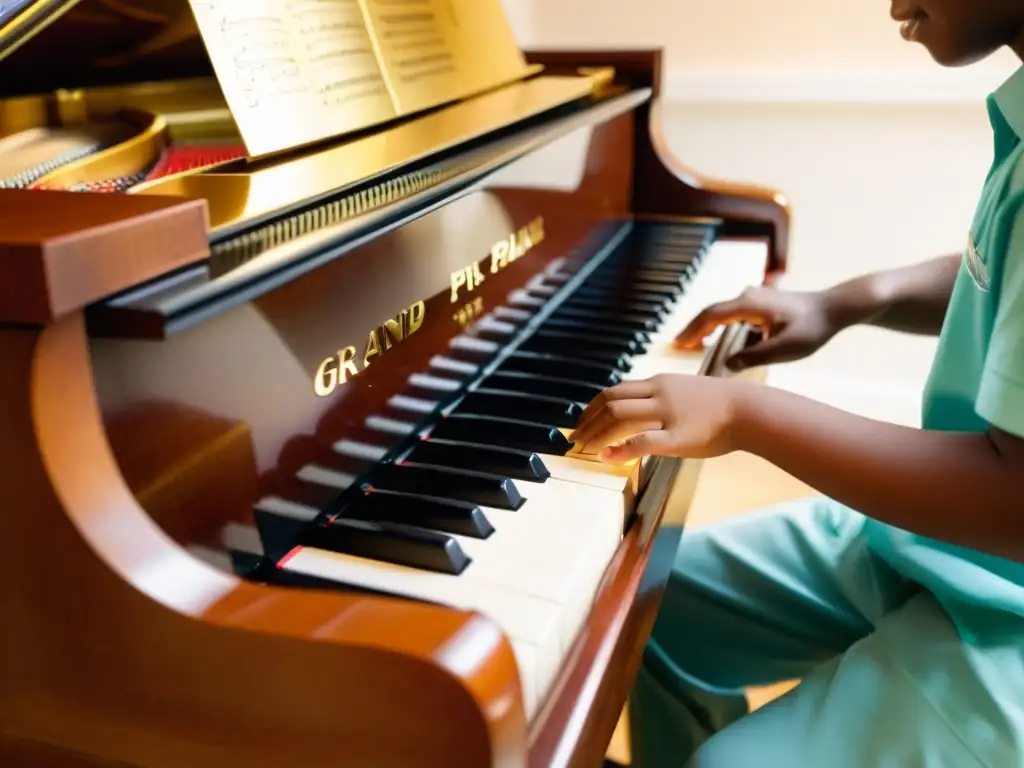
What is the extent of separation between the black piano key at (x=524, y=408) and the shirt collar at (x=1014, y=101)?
0.48 m

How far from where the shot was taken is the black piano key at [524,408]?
0.96 metres

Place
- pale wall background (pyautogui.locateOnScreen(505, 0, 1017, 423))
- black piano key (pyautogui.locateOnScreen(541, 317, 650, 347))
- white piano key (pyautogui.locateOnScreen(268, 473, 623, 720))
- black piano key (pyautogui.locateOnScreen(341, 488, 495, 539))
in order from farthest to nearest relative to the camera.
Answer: pale wall background (pyautogui.locateOnScreen(505, 0, 1017, 423)) → black piano key (pyautogui.locateOnScreen(541, 317, 650, 347)) → black piano key (pyautogui.locateOnScreen(341, 488, 495, 539)) → white piano key (pyautogui.locateOnScreen(268, 473, 623, 720))

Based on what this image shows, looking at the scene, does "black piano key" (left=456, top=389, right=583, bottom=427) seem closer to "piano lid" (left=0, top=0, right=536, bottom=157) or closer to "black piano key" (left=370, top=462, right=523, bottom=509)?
"black piano key" (left=370, top=462, right=523, bottom=509)

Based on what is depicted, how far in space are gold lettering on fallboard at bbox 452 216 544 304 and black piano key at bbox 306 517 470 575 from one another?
0.32 meters

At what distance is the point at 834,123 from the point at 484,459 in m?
1.93

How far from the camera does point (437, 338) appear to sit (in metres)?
0.96

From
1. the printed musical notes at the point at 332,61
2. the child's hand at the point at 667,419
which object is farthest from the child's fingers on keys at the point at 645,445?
the printed musical notes at the point at 332,61

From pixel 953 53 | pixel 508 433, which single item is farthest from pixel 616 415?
pixel 953 53

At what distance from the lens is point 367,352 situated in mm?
835

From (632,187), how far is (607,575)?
106 centimetres

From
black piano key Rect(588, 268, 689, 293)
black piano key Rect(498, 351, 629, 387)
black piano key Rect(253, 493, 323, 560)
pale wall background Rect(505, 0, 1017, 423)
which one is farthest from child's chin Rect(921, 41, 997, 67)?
pale wall background Rect(505, 0, 1017, 423)

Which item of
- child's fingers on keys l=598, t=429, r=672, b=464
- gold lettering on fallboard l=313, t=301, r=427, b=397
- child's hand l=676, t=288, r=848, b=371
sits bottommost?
child's hand l=676, t=288, r=848, b=371

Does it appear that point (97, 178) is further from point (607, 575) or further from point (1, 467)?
point (607, 575)

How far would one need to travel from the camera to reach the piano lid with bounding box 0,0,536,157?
0.90 meters
